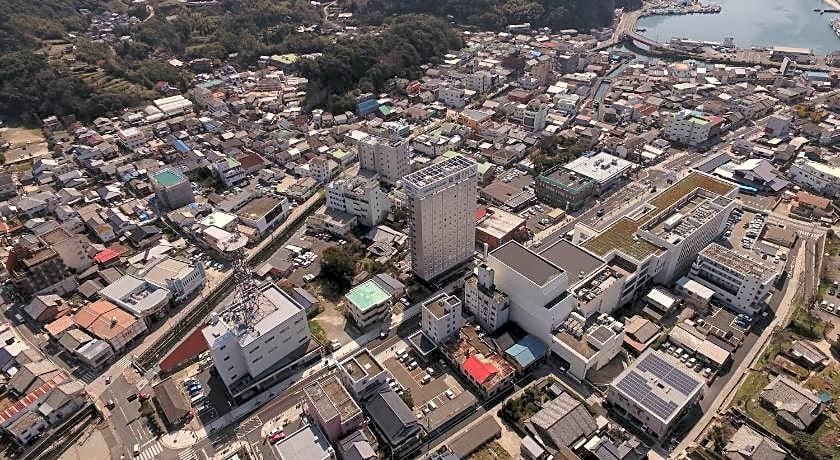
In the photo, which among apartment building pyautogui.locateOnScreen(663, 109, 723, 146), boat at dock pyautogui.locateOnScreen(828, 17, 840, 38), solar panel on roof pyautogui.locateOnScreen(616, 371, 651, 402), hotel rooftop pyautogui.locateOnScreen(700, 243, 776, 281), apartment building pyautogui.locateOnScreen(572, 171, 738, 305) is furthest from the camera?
boat at dock pyautogui.locateOnScreen(828, 17, 840, 38)

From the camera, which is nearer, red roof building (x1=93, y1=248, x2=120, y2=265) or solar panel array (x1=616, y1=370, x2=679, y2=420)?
solar panel array (x1=616, y1=370, x2=679, y2=420)

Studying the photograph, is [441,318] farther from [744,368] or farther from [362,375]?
[744,368]

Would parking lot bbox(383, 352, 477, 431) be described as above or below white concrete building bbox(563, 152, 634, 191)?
below

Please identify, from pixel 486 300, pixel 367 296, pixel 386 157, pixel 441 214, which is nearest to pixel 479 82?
pixel 386 157

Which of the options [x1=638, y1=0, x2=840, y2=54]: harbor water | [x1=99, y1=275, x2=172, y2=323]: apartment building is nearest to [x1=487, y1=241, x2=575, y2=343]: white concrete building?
[x1=99, y1=275, x2=172, y2=323]: apartment building

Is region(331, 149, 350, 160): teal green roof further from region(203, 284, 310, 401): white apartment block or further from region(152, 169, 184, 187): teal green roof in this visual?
region(203, 284, 310, 401): white apartment block

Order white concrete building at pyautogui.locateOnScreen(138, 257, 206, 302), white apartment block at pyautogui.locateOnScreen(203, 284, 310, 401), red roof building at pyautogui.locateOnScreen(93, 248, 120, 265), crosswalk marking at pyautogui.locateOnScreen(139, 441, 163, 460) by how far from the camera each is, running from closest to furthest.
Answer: crosswalk marking at pyautogui.locateOnScreen(139, 441, 163, 460), white apartment block at pyautogui.locateOnScreen(203, 284, 310, 401), white concrete building at pyautogui.locateOnScreen(138, 257, 206, 302), red roof building at pyautogui.locateOnScreen(93, 248, 120, 265)

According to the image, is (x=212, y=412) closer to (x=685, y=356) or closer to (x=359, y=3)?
(x=685, y=356)
